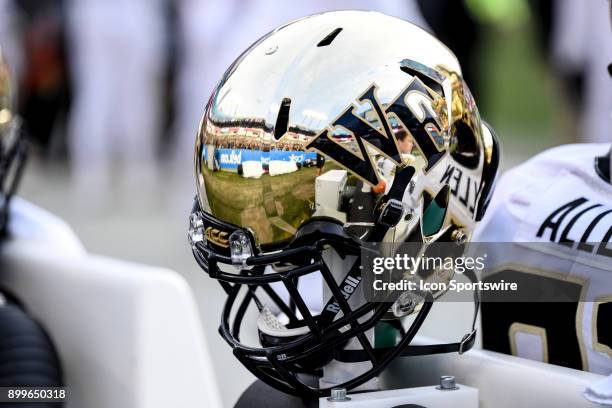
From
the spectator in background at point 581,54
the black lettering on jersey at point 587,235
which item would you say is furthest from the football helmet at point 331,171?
the spectator in background at point 581,54

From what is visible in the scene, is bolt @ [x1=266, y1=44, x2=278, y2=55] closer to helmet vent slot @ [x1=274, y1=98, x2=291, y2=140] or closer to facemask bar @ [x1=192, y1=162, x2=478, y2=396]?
helmet vent slot @ [x1=274, y1=98, x2=291, y2=140]

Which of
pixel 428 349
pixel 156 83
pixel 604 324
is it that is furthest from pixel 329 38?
pixel 156 83

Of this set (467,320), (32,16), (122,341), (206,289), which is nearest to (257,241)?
(122,341)

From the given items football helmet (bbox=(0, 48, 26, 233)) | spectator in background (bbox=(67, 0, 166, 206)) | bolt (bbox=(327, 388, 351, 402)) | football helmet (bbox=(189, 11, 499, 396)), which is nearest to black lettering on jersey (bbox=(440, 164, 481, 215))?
football helmet (bbox=(189, 11, 499, 396))

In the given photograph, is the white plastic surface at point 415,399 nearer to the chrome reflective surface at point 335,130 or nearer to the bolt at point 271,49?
the chrome reflective surface at point 335,130

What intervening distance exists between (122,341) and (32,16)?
320 inches

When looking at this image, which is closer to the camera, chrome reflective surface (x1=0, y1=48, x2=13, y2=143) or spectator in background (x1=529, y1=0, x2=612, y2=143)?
chrome reflective surface (x1=0, y1=48, x2=13, y2=143)

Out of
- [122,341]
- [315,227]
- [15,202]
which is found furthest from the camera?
[15,202]

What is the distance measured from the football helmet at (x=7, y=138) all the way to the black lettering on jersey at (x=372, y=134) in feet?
4.02

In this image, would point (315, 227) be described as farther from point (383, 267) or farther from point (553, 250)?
point (553, 250)

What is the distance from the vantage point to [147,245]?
586 cm

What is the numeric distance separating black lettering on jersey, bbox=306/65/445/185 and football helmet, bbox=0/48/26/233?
122 cm

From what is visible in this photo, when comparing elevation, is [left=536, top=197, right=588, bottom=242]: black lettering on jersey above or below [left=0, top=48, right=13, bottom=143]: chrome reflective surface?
below

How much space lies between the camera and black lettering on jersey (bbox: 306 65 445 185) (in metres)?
1.31
